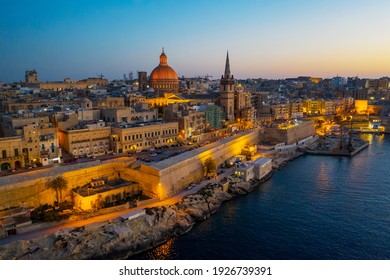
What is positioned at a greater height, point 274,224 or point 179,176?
point 179,176

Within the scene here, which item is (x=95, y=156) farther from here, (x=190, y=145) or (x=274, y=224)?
(x=274, y=224)

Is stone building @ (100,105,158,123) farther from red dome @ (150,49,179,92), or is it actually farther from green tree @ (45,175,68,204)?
red dome @ (150,49,179,92)

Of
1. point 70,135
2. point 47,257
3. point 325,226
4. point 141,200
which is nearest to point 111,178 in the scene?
point 141,200

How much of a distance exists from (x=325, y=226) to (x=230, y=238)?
133 inches

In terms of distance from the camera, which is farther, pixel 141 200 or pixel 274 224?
pixel 141 200

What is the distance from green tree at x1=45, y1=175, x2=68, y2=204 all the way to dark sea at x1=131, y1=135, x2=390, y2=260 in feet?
13.8

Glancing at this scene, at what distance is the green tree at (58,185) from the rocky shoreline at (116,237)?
248 cm

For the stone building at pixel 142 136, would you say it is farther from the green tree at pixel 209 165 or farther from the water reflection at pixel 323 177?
the water reflection at pixel 323 177

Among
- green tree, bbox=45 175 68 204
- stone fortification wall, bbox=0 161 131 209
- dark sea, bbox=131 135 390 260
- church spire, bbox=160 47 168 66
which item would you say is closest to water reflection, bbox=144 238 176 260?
dark sea, bbox=131 135 390 260

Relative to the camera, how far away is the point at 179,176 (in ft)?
46.7

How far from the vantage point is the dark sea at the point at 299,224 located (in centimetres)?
975

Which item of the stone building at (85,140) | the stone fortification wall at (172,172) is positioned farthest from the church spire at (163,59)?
the stone fortification wall at (172,172)

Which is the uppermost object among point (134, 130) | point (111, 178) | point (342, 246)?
point (134, 130)

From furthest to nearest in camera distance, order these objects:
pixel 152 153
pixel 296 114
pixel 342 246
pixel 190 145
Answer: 1. pixel 296 114
2. pixel 190 145
3. pixel 152 153
4. pixel 342 246
